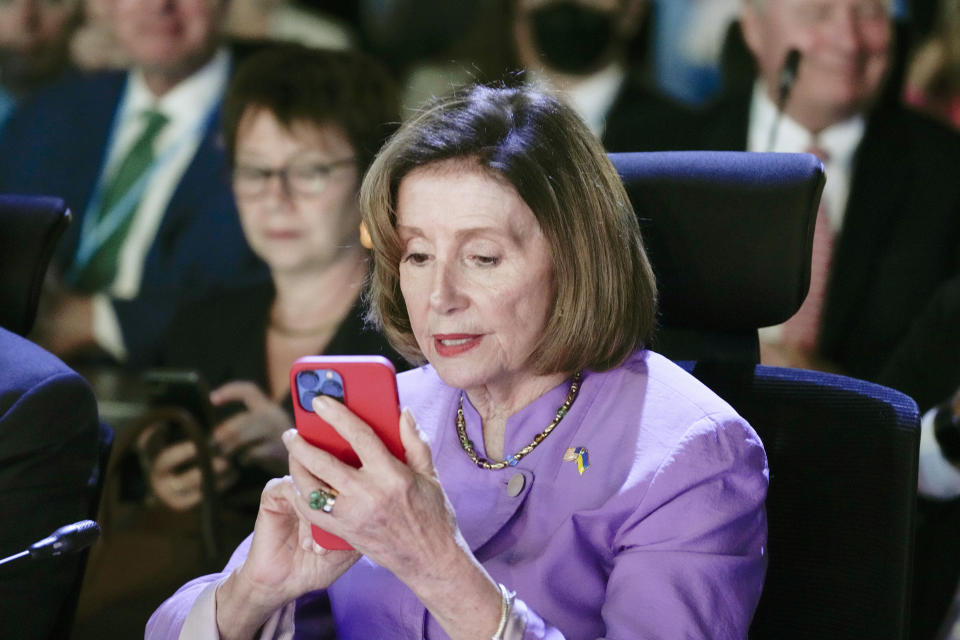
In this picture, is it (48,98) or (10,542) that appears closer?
(10,542)

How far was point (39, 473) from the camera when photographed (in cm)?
153

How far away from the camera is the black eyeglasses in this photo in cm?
284

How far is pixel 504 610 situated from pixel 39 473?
0.78 m

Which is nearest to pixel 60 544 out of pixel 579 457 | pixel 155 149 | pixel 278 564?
pixel 278 564

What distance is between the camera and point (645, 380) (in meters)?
1.36

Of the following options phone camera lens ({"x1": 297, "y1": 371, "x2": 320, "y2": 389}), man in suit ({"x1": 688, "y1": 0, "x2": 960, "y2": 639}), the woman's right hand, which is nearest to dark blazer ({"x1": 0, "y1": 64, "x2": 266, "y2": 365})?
man in suit ({"x1": 688, "y1": 0, "x2": 960, "y2": 639})

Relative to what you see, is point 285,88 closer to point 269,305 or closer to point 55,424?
point 269,305

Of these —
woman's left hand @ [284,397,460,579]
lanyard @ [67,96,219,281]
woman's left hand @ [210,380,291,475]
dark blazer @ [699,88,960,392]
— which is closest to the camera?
woman's left hand @ [284,397,460,579]

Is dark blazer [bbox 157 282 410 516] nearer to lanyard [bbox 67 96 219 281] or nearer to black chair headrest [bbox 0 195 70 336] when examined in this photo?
lanyard [bbox 67 96 219 281]

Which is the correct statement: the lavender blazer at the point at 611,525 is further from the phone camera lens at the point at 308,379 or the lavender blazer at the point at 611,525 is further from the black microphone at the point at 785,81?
the black microphone at the point at 785,81

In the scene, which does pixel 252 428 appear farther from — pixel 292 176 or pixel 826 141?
pixel 826 141

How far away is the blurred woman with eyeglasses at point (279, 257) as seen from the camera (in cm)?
282

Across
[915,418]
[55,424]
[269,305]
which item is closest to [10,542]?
[55,424]

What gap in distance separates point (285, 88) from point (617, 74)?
899 millimetres
